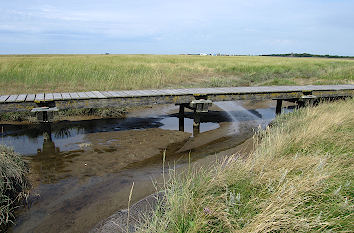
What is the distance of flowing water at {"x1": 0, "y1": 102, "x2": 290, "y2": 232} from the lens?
14.6ft

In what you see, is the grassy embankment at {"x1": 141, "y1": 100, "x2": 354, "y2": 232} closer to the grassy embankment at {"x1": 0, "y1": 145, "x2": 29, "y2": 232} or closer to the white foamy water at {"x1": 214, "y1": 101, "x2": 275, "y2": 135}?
the grassy embankment at {"x1": 0, "y1": 145, "x2": 29, "y2": 232}

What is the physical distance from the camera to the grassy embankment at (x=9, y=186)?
13.2 ft

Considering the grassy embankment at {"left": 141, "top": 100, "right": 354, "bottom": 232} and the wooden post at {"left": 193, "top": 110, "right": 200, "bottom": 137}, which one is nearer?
the grassy embankment at {"left": 141, "top": 100, "right": 354, "bottom": 232}

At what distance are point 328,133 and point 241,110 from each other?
7.36m

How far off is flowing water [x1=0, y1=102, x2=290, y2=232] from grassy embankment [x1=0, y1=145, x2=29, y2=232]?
16 centimetres

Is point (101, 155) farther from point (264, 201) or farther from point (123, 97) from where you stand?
point (264, 201)

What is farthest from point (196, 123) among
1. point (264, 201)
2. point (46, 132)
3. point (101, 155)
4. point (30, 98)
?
point (264, 201)

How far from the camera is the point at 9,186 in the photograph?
14.0 ft

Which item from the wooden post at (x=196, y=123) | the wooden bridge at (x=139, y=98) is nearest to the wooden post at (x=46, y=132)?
the wooden bridge at (x=139, y=98)

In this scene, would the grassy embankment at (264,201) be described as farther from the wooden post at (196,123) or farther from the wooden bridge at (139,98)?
the wooden post at (196,123)

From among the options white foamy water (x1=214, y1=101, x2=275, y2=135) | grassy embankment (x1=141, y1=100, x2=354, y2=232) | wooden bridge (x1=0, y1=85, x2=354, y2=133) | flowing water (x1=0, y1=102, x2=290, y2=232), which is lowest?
flowing water (x1=0, y1=102, x2=290, y2=232)

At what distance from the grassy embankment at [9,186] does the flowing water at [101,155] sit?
0.53 feet

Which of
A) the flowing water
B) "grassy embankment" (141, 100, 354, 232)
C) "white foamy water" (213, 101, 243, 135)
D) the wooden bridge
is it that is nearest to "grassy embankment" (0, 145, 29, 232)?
the flowing water

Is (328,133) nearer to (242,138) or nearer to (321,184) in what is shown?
(321,184)
